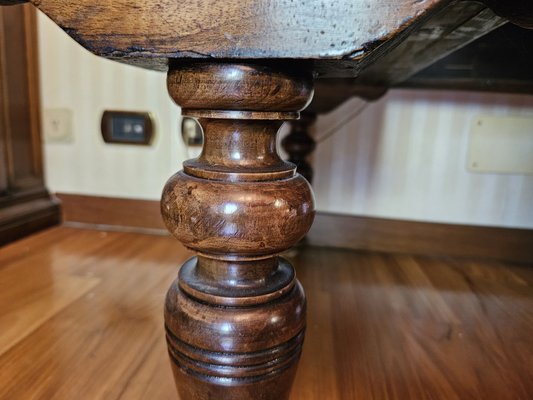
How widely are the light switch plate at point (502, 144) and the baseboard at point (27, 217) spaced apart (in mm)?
1206

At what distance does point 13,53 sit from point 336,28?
3.87 feet

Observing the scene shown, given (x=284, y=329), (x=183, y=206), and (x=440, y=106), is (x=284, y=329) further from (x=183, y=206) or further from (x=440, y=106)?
(x=440, y=106)

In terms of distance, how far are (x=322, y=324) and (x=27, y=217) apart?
2.91 ft

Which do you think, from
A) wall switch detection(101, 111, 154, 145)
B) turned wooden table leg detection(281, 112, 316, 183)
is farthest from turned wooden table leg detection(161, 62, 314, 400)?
wall switch detection(101, 111, 154, 145)

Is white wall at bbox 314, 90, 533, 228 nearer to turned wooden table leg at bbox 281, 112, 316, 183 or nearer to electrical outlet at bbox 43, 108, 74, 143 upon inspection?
turned wooden table leg at bbox 281, 112, 316, 183

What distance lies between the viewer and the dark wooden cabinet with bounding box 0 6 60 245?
3.73ft

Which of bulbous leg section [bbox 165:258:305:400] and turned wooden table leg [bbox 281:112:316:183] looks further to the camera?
turned wooden table leg [bbox 281:112:316:183]

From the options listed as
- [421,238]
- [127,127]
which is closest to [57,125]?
[127,127]

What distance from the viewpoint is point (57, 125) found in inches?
51.3

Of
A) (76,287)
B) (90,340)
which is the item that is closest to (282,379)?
(90,340)

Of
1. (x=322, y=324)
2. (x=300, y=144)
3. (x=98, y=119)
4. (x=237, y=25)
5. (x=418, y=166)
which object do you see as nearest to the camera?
(x=237, y=25)

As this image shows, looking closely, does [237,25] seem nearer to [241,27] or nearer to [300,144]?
[241,27]

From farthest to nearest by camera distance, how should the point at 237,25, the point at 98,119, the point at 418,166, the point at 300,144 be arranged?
1. the point at 98,119
2. the point at 418,166
3. the point at 300,144
4. the point at 237,25

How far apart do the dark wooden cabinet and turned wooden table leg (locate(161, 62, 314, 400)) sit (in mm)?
957
